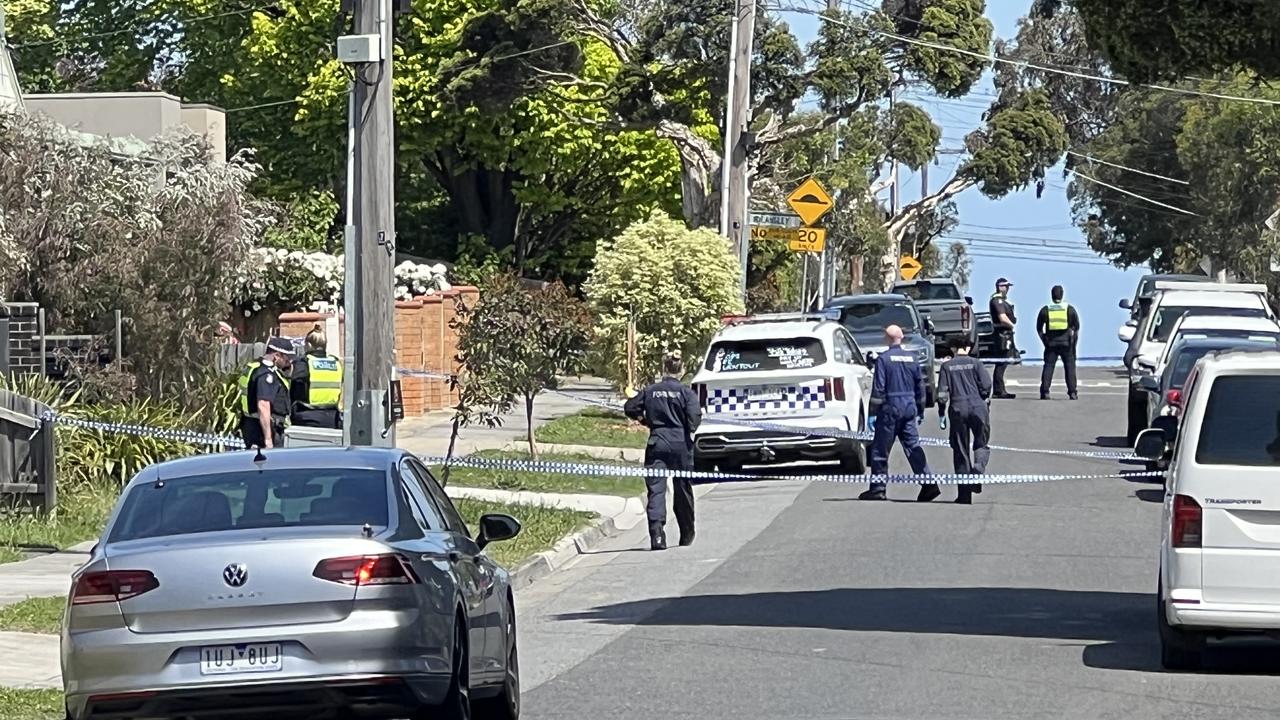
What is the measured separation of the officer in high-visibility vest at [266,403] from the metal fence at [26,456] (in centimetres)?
199

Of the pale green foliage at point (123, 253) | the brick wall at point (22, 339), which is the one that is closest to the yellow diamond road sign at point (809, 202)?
the pale green foliage at point (123, 253)

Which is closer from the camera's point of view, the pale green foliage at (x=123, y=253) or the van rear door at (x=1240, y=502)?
the van rear door at (x=1240, y=502)

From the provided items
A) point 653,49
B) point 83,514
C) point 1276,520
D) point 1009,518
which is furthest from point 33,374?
point 653,49

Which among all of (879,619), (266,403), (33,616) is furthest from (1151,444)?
(266,403)

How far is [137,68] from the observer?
6131cm

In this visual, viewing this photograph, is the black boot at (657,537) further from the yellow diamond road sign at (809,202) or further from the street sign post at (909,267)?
the street sign post at (909,267)

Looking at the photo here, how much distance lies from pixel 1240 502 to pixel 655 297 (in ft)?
69.8

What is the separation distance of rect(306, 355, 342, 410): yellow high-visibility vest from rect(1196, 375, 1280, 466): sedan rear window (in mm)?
11643

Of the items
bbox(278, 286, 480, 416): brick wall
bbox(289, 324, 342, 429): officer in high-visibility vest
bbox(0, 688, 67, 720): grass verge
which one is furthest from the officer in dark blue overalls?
bbox(0, 688, 67, 720): grass verge

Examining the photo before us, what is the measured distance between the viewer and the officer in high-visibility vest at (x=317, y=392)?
21.9m

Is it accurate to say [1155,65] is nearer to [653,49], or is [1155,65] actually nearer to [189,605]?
[189,605]

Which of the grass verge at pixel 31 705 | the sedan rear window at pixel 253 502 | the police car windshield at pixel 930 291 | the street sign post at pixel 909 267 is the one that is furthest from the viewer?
the street sign post at pixel 909 267

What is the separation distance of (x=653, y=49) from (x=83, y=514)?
24540mm

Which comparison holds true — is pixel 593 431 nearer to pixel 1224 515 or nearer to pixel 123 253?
pixel 123 253
